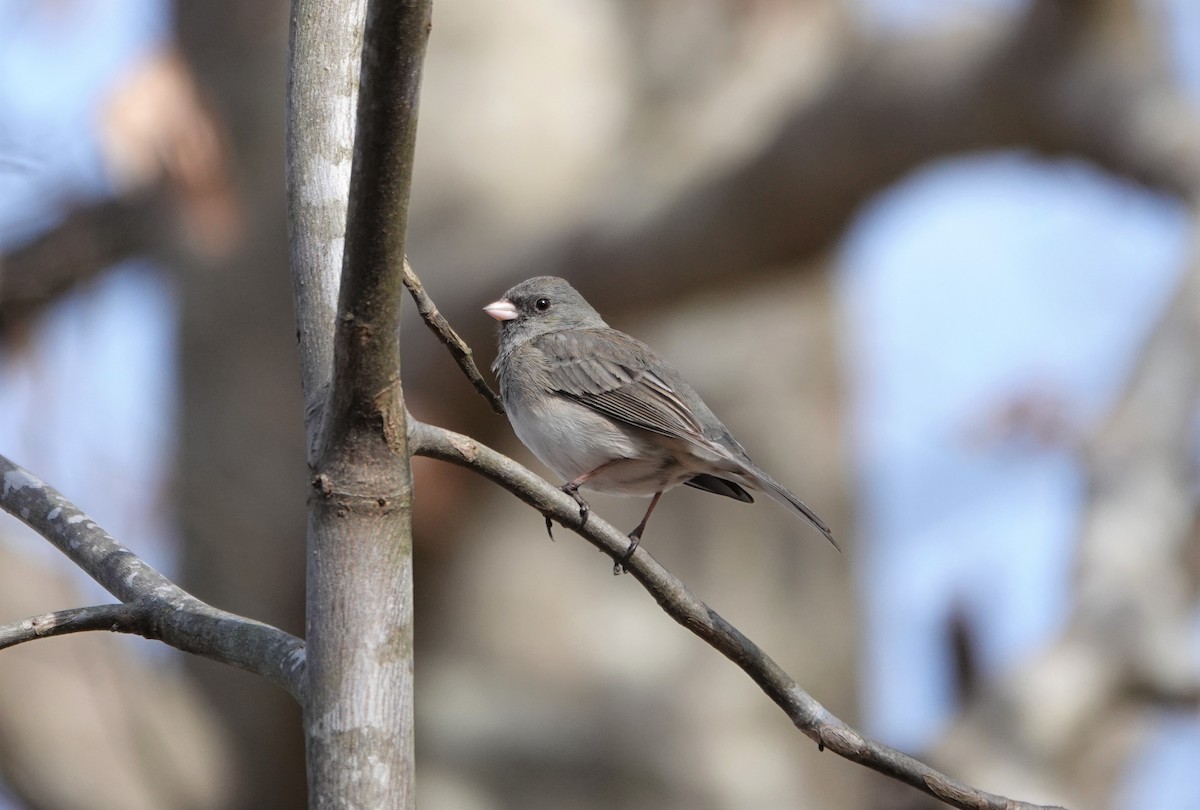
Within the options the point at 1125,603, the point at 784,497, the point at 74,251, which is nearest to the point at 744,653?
the point at 784,497

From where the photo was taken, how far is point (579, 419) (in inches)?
95.3

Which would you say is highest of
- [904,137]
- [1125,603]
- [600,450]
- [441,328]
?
[904,137]

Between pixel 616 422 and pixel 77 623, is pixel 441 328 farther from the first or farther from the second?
pixel 616 422

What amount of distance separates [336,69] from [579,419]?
43.8 inches

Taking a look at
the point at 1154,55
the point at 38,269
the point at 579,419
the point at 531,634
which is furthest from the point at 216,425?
the point at 1154,55

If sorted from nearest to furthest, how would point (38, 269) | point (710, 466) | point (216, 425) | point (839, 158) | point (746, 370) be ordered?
point (710, 466)
point (839, 158)
point (38, 269)
point (216, 425)
point (746, 370)

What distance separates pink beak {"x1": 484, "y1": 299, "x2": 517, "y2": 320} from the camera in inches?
110

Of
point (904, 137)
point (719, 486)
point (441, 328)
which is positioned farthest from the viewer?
point (904, 137)

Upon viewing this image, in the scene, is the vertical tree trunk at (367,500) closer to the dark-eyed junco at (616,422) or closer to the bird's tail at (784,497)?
the bird's tail at (784,497)

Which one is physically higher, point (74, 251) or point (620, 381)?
point (74, 251)

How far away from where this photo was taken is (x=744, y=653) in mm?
1388

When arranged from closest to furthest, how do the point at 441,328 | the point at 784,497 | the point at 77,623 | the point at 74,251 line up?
the point at 77,623 → the point at 441,328 → the point at 784,497 → the point at 74,251

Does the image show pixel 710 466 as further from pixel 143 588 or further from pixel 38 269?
pixel 38 269

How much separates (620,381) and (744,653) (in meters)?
1.20
